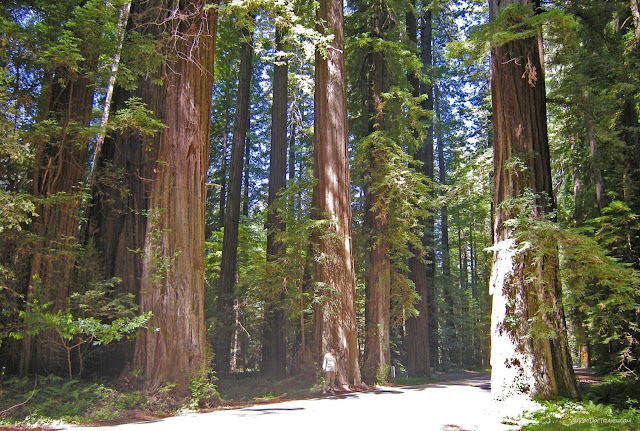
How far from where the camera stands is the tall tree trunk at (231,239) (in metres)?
15.9

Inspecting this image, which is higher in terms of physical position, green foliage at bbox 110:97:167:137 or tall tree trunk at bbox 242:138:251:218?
tall tree trunk at bbox 242:138:251:218

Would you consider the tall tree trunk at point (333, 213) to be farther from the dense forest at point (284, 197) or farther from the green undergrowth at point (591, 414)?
the green undergrowth at point (591, 414)

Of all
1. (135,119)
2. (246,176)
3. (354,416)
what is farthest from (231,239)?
(246,176)

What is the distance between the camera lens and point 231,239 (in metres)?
16.9

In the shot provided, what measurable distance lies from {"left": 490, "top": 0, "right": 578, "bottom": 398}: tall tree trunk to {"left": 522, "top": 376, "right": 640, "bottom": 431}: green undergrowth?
629 mm

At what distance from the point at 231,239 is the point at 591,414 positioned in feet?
42.5

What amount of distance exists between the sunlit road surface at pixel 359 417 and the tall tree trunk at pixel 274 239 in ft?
17.8

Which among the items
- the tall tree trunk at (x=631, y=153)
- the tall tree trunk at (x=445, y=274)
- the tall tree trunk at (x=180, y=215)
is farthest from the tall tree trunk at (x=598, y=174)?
the tall tree trunk at (x=445, y=274)

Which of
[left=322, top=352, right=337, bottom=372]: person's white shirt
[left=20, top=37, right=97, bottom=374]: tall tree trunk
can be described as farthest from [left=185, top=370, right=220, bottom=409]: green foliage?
[left=20, top=37, right=97, bottom=374]: tall tree trunk

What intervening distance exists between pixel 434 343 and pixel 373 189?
41.2 feet

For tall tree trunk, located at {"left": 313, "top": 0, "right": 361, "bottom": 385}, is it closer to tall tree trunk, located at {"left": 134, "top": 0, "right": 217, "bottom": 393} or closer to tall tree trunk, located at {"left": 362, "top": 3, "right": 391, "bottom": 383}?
tall tree trunk, located at {"left": 362, "top": 3, "right": 391, "bottom": 383}

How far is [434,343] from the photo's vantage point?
79.2 feet

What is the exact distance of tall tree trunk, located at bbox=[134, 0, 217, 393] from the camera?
9211 mm

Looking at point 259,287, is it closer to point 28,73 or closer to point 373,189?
point 373,189
